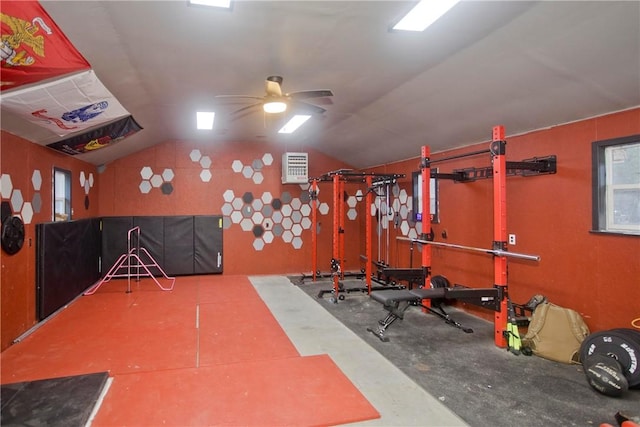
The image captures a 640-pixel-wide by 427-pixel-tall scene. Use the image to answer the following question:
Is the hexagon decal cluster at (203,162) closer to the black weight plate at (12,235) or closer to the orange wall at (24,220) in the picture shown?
the orange wall at (24,220)

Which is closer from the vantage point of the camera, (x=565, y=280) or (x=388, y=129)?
(x=565, y=280)

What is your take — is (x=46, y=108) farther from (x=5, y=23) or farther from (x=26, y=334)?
(x=26, y=334)

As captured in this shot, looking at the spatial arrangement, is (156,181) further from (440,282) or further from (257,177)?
(440,282)

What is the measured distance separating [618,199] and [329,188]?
235 inches

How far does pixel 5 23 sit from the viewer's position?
2180 millimetres

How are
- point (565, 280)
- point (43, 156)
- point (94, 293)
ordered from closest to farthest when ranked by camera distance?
point (565, 280) → point (43, 156) → point (94, 293)

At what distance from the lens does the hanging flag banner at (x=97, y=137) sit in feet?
16.4

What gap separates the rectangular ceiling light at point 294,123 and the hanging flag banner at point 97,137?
2506 millimetres

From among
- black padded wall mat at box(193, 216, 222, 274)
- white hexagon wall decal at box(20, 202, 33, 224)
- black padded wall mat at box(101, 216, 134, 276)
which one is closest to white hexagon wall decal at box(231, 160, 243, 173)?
black padded wall mat at box(193, 216, 222, 274)

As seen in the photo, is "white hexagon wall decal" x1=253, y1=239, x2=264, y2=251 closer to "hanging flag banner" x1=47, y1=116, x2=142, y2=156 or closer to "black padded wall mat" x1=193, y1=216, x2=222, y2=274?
"black padded wall mat" x1=193, y1=216, x2=222, y2=274

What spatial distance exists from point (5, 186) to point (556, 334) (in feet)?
19.7

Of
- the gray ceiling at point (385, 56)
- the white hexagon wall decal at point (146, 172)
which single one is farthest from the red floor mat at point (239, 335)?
the white hexagon wall decal at point (146, 172)

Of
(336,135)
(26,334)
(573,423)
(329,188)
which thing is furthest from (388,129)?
(26,334)

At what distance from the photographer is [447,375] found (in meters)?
3.33
